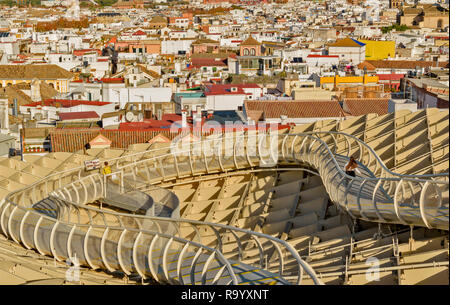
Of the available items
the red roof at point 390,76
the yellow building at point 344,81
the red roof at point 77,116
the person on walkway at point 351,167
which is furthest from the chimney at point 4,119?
the red roof at point 390,76

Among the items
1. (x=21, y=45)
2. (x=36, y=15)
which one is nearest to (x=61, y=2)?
(x=36, y=15)

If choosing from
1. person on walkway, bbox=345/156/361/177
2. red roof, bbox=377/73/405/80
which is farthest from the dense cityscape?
red roof, bbox=377/73/405/80

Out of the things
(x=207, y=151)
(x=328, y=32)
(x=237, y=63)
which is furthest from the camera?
(x=328, y=32)

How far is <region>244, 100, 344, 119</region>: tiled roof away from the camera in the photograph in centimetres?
1727

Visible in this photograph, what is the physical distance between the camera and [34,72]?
3391 centimetres

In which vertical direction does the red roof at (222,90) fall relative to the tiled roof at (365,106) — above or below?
below

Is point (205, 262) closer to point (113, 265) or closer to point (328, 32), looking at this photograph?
point (113, 265)

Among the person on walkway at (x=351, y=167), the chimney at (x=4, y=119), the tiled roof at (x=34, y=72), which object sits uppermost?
the person on walkway at (x=351, y=167)

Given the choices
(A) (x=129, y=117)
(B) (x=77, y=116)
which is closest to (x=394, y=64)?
(B) (x=77, y=116)

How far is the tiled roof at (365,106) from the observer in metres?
18.0

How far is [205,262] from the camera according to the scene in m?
4.91

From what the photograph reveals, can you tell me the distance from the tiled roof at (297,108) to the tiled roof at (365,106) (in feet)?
1.10

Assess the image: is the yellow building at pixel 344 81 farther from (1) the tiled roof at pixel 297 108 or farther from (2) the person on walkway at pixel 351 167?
(2) the person on walkway at pixel 351 167
